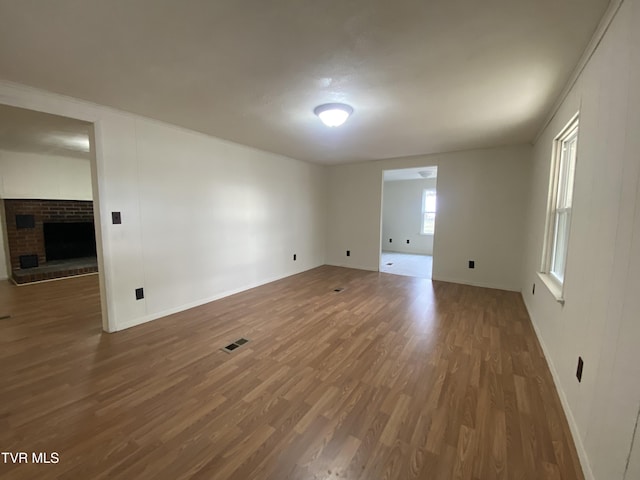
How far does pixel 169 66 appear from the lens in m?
1.85

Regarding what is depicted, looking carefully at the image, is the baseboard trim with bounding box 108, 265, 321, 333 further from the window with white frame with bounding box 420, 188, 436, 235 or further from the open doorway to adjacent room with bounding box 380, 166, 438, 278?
the window with white frame with bounding box 420, 188, 436, 235

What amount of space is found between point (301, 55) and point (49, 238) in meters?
6.36

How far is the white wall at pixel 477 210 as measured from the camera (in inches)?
163

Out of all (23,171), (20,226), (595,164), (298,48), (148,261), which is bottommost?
(148,261)

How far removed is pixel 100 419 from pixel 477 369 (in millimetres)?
2664

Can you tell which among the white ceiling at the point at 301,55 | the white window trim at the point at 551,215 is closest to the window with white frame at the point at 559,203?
the white window trim at the point at 551,215

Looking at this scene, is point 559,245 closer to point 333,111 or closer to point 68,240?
point 333,111

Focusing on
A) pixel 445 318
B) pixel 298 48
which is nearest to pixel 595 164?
pixel 298 48

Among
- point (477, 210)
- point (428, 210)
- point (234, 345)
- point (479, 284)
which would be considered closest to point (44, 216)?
point (234, 345)

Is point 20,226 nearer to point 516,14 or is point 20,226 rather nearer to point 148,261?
point 148,261

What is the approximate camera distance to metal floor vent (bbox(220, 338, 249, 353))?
245 cm

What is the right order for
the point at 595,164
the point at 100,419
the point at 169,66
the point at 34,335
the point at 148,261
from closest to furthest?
the point at 595,164 < the point at 100,419 < the point at 169,66 < the point at 34,335 < the point at 148,261

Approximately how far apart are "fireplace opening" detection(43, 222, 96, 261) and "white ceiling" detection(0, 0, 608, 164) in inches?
172

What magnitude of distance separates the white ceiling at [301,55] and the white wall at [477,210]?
4.77 ft
